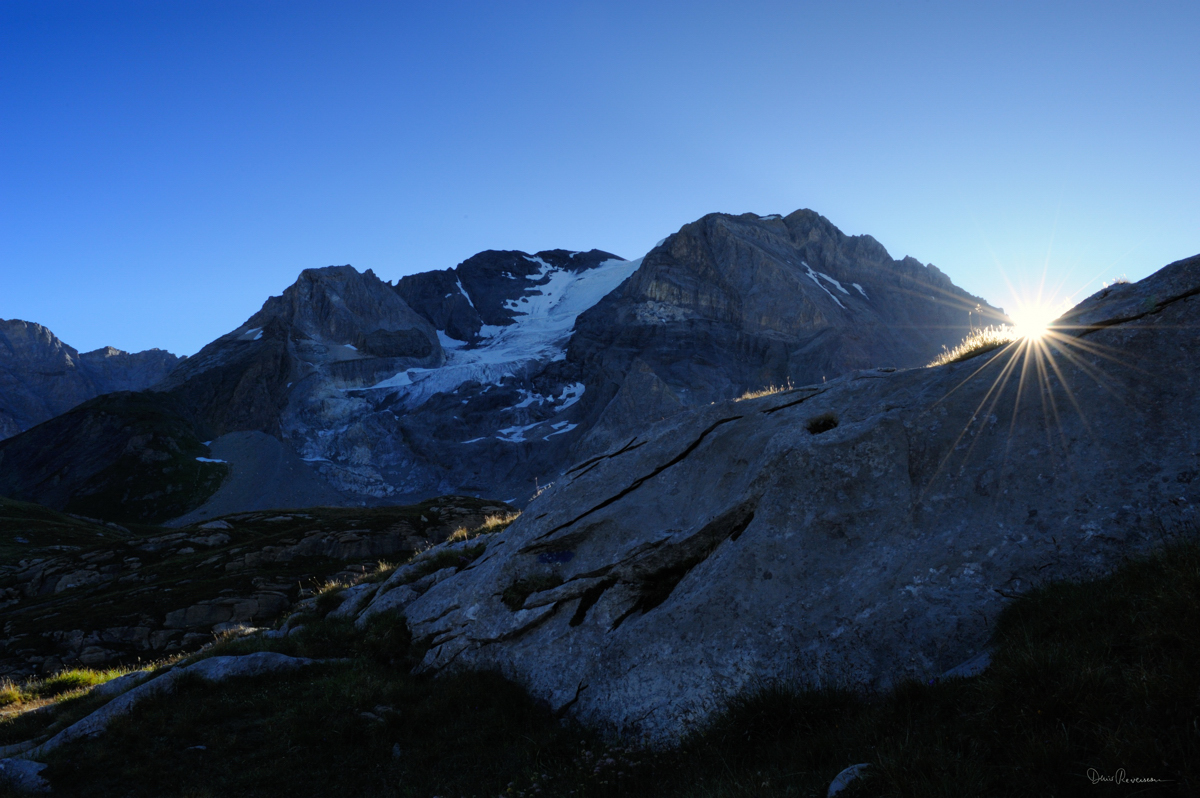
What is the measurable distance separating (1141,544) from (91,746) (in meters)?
16.7

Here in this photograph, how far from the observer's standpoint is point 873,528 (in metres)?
9.87

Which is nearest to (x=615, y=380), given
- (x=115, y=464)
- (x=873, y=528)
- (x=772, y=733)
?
(x=115, y=464)

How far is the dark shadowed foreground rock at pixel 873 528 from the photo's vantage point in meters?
8.28

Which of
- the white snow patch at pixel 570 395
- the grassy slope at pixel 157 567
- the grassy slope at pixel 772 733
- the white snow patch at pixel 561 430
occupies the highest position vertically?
the white snow patch at pixel 570 395

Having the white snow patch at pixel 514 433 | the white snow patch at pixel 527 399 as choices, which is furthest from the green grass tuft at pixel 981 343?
the white snow patch at pixel 527 399

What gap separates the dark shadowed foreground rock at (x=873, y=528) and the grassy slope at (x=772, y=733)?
770 mm

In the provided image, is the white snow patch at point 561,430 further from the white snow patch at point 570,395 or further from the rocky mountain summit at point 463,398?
the white snow patch at point 570,395

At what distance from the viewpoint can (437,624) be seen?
14242 millimetres

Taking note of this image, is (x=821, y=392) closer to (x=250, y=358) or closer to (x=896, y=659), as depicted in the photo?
(x=896, y=659)

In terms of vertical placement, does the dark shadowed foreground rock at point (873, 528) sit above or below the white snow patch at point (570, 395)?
below

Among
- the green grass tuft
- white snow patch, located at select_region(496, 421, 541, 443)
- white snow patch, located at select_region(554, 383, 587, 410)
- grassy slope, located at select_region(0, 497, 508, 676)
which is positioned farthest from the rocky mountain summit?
the green grass tuft

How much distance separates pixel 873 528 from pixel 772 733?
3.94 metres

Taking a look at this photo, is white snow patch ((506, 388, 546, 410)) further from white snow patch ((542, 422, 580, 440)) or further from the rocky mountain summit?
white snow patch ((542, 422, 580, 440))

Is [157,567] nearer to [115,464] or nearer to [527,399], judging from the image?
[115,464]
